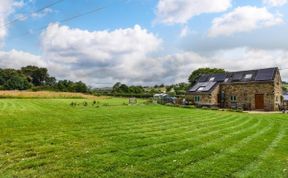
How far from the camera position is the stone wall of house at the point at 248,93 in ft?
114

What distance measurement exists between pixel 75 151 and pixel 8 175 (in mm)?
2380

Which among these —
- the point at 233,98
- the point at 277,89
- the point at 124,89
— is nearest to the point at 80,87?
the point at 124,89

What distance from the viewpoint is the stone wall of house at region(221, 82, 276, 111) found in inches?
1369

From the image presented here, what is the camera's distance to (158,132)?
12023mm

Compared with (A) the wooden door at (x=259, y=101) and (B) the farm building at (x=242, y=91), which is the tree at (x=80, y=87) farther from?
(A) the wooden door at (x=259, y=101)

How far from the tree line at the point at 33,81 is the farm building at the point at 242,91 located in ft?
123

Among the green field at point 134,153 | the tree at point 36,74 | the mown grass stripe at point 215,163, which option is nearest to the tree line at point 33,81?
the tree at point 36,74

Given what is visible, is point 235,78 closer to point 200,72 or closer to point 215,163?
point 200,72

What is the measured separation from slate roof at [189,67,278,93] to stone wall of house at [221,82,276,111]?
65cm

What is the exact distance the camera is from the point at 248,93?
37.2 meters

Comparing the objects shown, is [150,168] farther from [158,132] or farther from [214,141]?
[158,132]

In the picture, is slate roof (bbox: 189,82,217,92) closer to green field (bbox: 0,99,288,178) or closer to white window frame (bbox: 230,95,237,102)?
white window frame (bbox: 230,95,237,102)

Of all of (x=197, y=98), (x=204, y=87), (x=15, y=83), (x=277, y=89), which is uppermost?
(x=15, y=83)

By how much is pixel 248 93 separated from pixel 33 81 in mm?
82690
